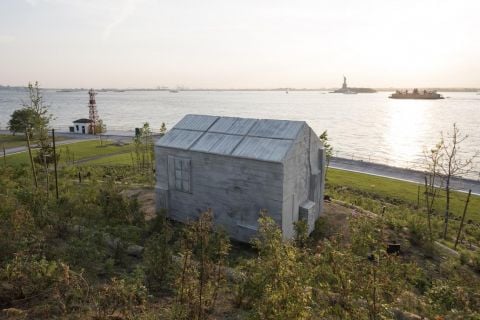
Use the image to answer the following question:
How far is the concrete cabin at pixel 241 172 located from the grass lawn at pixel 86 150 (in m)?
24.5

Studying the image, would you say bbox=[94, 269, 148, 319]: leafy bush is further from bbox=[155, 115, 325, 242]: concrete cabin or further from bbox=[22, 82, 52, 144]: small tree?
bbox=[22, 82, 52, 144]: small tree

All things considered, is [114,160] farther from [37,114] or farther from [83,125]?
[83,125]

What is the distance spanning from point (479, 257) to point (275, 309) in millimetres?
14651

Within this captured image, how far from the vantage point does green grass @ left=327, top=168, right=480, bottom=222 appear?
2667 centimetres

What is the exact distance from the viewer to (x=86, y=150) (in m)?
47.0

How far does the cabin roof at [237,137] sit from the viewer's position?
597 inches

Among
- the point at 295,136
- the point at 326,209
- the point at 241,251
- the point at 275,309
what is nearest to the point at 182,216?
the point at 241,251

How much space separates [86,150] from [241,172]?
1504 inches

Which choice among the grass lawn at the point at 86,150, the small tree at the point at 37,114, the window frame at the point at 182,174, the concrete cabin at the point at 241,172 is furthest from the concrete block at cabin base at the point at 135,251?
the grass lawn at the point at 86,150

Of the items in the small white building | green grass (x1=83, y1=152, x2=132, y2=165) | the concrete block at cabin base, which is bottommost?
green grass (x1=83, y1=152, x2=132, y2=165)

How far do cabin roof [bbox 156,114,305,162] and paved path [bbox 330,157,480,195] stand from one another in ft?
85.3

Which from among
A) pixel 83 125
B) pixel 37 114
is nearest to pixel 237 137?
pixel 37 114

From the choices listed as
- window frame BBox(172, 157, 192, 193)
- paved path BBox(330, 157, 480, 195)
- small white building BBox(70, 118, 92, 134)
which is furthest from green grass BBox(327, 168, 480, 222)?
small white building BBox(70, 118, 92, 134)

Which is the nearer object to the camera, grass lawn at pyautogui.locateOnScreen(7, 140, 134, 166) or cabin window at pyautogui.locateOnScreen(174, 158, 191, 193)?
cabin window at pyautogui.locateOnScreen(174, 158, 191, 193)
